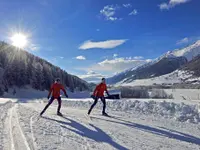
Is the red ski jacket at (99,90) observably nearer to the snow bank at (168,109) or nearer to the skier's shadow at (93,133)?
the skier's shadow at (93,133)

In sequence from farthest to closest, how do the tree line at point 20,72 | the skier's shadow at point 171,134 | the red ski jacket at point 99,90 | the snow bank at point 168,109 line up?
the tree line at point 20,72
the snow bank at point 168,109
the red ski jacket at point 99,90
the skier's shadow at point 171,134

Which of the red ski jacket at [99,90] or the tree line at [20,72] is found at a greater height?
the tree line at [20,72]

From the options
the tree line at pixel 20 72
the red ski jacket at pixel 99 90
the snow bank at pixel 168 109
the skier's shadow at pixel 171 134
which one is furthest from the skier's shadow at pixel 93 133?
the tree line at pixel 20 72

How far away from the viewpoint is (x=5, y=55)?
82000 millimetres

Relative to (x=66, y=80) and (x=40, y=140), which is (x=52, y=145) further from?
(x=66, y=80)

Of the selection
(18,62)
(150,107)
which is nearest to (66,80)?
(18,62)

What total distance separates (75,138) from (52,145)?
118 centimetres

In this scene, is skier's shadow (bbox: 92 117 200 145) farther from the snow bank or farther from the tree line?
the tree line

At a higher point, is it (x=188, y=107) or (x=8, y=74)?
(x=8, y=74)

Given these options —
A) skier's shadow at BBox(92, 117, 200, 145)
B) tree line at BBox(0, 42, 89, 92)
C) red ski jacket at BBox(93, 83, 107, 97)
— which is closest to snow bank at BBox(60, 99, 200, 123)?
red ski jacket at BBox(93, 83, 107, 97)

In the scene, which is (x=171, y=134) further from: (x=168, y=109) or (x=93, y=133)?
(x=168, y=109)

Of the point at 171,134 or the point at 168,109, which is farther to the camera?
the point at 168,109

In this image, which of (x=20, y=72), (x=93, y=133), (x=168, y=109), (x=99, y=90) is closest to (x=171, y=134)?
(x=93, y=133)

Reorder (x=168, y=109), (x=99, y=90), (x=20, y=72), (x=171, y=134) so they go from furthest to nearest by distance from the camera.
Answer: (x=20, y=72), (x=168, y=109), (x=99, y=90), (x=171, y=134)
